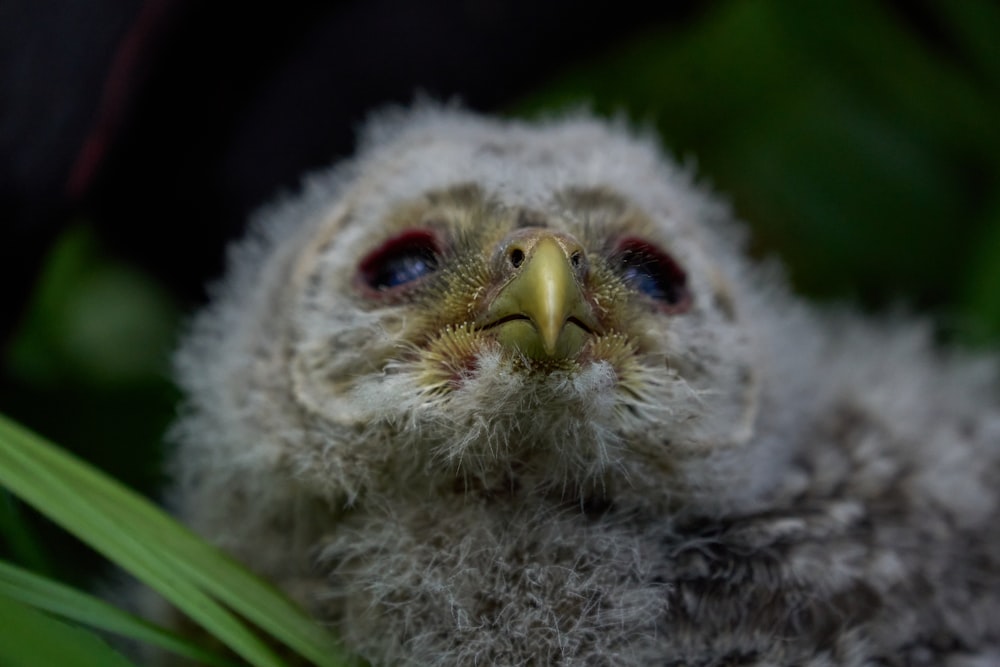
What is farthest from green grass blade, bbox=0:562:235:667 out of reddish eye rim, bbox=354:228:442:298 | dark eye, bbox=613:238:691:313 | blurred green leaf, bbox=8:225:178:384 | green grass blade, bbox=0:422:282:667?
blurred green leaf, bbox=8:225:178:384

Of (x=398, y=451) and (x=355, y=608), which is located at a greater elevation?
(x=398, y=451)

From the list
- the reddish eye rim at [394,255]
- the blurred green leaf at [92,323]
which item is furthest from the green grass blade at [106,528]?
the blurred green leaf at [92,323]

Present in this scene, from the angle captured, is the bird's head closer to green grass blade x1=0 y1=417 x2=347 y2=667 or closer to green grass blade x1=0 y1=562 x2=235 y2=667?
green grass blade x1=0 y1=417 x2=347 y2=667

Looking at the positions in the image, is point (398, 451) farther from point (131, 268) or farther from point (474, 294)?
point (131, 268)

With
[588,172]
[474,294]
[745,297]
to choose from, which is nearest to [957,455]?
[745,297]

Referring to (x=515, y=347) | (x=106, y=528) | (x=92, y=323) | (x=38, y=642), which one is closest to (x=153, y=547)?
(x=106, y=528)

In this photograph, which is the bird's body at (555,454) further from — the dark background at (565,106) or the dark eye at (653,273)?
the dark background at (565,106)

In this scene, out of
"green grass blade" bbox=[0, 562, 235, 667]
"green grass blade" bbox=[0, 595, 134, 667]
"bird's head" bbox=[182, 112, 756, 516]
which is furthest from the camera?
"bird's head" bbox=[182, 112, 756, 516]
